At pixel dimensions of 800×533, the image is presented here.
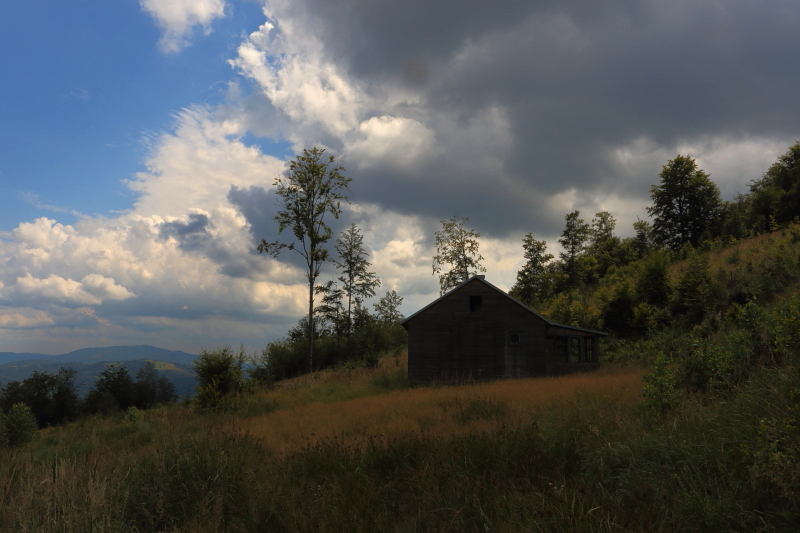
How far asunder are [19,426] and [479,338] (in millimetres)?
24591

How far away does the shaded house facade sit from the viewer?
29000 millimetres

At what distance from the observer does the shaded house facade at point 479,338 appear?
29000 mm

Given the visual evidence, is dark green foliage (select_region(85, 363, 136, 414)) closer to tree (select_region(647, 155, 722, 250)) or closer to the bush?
the bush

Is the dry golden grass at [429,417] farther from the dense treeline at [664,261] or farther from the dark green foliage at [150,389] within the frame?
the dark green foliage at [150,389]

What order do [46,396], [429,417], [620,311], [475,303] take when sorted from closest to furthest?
[429,417], [475,303], [620,311], [46,396]

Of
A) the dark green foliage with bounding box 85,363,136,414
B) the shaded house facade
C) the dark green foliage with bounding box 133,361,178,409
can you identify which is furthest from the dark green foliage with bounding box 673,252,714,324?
the dark green foliage with bounding box 85,363,136,414

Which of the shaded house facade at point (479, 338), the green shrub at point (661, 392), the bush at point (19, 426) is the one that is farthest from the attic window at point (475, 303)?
the bush at point (19, 426)

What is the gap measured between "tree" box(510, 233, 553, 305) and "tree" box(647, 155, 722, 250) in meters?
15.0

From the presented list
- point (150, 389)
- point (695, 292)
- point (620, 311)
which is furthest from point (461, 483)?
point (150, 389)

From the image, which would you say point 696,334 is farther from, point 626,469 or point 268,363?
point 268,363

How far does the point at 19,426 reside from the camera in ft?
63.1

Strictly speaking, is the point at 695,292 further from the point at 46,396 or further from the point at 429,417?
the point at 46,396

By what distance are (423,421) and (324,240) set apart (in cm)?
2485

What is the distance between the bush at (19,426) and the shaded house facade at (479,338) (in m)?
19.7
